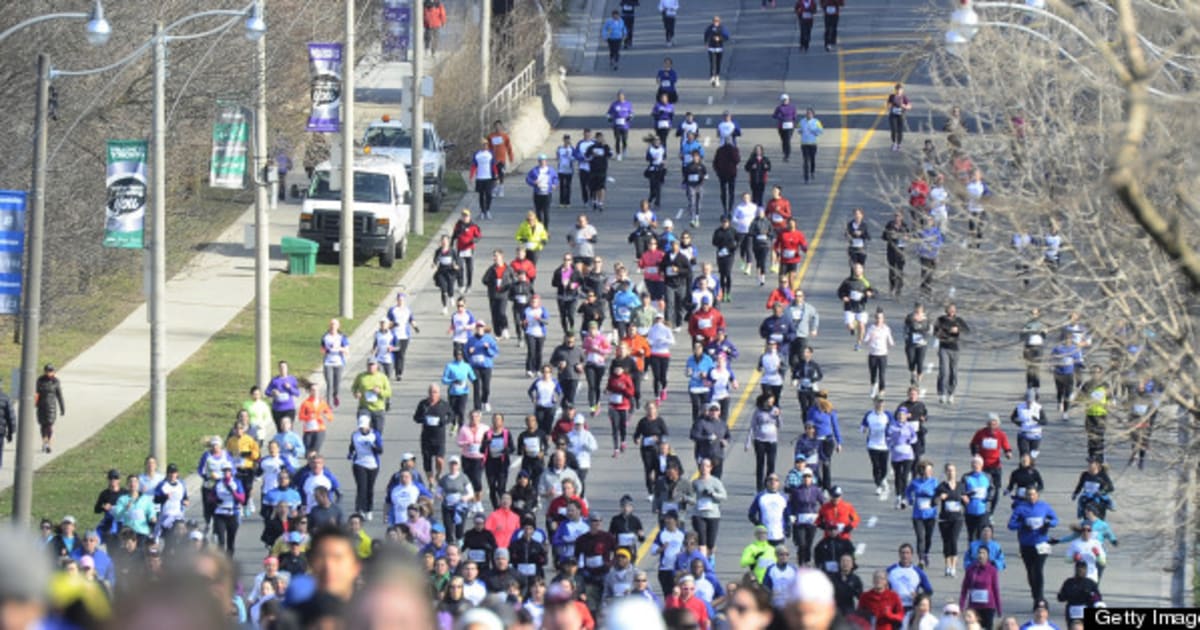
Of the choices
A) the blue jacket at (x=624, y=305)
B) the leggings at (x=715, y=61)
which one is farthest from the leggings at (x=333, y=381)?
the leggings at (x=715, y=61)

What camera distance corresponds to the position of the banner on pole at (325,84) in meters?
35.5

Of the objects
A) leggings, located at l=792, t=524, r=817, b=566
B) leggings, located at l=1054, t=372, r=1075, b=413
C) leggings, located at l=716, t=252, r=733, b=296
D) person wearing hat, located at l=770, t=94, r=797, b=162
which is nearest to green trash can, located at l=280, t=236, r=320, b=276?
leggings, located at l=716, t=252, r=733, b=296

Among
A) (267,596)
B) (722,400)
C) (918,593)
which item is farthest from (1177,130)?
(722,400)

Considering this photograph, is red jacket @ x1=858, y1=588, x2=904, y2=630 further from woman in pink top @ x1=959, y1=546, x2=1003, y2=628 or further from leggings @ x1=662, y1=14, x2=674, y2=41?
leggings @ x1=662, y1=14, x2=674, y2=41

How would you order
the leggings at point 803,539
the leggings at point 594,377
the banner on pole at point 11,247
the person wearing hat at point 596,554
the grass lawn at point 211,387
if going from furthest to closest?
the leggings at point 594,377 < the grass lawn at point 211,387 < the leggings at point 803,539 < the banner on pole at point 11,247 < the person wearing hat at point 596,554

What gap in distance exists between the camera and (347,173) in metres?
37.6

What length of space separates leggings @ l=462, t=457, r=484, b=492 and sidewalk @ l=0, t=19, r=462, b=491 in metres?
5.55

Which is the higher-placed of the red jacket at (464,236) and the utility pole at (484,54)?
the utility pole at (484,54)

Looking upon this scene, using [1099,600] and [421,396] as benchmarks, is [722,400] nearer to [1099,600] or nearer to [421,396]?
[421,396]

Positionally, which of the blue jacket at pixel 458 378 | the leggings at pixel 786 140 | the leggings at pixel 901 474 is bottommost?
the leggings at pixel 901 474

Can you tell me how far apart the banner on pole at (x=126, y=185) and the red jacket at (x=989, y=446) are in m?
10.3

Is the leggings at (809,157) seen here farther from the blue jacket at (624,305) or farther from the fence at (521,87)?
the blue jacket at (624,305)

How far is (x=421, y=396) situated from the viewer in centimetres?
3250

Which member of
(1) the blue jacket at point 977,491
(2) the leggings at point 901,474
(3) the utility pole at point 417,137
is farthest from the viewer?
(3) the utility pole at point 417,137
